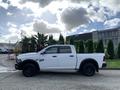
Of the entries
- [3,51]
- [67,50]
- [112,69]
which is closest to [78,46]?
[112,69]

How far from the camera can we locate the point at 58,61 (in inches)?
562

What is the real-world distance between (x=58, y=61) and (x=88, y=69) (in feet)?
6.05

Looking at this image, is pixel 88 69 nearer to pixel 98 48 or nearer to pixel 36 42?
pixel 98 48

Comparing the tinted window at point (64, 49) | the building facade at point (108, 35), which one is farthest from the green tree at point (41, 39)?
the tinted window at point (64, 49)

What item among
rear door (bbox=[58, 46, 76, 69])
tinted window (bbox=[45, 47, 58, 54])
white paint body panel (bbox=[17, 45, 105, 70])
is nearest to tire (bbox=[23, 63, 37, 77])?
white paint body panel (bbox=[17, 45, 105, 70])

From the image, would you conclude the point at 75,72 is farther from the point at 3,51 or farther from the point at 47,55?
the point at 3,51

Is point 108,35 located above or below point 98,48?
above

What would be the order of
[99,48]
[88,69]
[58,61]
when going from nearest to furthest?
[58,61]
[88,69]
[99,48]

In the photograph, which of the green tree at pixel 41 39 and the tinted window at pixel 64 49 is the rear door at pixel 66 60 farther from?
the green tree at pixel 41 39

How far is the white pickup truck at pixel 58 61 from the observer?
46.6ft

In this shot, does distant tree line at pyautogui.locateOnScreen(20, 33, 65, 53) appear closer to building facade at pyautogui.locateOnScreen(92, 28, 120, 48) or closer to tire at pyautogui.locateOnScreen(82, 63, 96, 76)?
building facade at pyautogui.locateOnScreen(92, 28, 120, 48)

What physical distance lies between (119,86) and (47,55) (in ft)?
16.4

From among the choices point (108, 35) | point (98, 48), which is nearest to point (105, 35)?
point (108, 35)

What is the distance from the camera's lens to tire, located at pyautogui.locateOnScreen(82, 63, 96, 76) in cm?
1441
